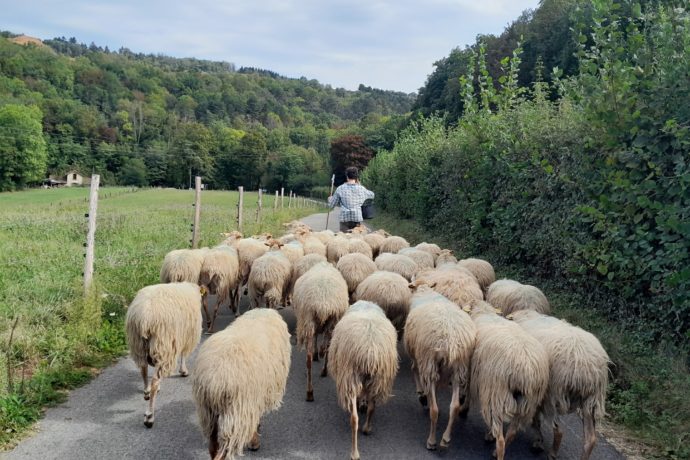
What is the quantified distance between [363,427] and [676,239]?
3771 millimetres

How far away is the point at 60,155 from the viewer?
74.3 meters

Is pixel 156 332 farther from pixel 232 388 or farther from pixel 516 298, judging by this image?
pixel 516 298

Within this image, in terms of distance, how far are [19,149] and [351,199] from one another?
225ft

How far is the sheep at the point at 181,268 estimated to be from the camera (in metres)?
7.23

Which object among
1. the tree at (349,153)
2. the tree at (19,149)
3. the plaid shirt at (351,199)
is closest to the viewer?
the plaid shirt at (351,199)

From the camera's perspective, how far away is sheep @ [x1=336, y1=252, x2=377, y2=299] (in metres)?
7.46

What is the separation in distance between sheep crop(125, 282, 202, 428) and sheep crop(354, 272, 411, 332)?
7.55 feet

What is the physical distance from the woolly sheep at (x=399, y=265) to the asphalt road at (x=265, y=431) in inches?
104

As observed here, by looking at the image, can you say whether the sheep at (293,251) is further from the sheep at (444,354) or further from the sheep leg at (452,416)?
the sheep leg at (452,416)

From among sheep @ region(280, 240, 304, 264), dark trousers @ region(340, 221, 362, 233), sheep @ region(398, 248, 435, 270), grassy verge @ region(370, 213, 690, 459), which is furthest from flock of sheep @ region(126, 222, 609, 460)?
dark trousers @ region(340, 221, 362, 233)

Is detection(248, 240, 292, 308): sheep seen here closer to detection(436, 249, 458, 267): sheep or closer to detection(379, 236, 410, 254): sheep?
detection(436, 249, 458, 267): sheep

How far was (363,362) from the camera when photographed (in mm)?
4352

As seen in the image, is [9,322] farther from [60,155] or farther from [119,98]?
[119,98]

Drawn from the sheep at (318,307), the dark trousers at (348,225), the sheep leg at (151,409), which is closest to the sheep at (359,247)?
the dark trousers at (348,225)
